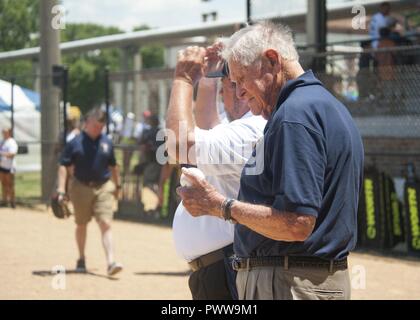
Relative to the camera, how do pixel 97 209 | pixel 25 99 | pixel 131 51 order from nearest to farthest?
1. pixel 97 209
2. pixel 25 99
3. pixel 131 51

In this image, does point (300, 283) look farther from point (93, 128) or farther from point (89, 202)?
point (93, 128)

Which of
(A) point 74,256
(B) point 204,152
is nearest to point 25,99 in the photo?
(A) point 74,256

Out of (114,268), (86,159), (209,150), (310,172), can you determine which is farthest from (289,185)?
(86,159)

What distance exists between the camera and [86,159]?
32.2 ft

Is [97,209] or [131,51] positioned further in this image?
[131,51]

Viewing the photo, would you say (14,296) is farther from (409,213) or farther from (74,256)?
(409,213)

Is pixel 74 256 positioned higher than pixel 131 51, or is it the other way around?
pixel 131 51

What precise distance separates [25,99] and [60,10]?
2463 mm

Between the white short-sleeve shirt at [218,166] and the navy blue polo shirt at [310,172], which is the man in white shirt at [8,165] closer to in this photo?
the white short-sleeve shirt at [218,166]

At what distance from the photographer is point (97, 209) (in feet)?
31.7

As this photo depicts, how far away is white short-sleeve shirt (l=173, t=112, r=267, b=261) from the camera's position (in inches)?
145

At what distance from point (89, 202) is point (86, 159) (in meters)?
0.56

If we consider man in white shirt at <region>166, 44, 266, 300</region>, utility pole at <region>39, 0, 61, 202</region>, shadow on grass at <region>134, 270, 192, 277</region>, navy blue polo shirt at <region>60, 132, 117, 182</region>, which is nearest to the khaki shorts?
navy blue polo shirt at <region>60, 132, 117, 182</region>

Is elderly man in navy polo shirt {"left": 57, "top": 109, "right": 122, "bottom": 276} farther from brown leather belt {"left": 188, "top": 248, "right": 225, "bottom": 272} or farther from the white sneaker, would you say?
brown leather belt {"left": 188, "top": 248, "right": 225, "bottom": 272}
